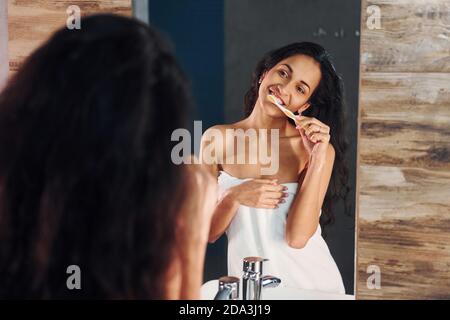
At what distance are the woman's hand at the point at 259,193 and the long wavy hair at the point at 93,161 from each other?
44cm

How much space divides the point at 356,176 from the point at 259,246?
198 millimetres

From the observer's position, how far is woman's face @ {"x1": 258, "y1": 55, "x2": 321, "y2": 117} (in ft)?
3.17

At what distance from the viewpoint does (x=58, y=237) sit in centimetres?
52

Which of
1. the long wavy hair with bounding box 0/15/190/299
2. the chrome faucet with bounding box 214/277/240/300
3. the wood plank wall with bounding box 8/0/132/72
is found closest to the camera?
the long wavy hair with bounding box 0/15/190/299

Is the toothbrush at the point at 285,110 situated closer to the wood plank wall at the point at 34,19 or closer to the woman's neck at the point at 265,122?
the woman's neck at the point at 265,122

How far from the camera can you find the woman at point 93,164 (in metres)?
0.50

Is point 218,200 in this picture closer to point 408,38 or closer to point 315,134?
point 315,134

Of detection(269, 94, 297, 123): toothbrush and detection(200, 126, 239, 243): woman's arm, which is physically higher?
detection(269, 94, 297, 123): toothbrush

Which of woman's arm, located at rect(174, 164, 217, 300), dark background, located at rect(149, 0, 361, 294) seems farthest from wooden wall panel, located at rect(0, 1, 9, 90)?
woman's arm, located at rect(174, 164, 217, 300)

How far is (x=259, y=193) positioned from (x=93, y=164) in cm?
51

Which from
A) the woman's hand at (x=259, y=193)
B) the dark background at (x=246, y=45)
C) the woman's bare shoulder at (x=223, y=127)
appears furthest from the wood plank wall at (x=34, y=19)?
the woman's hand at (x=259, y=193)

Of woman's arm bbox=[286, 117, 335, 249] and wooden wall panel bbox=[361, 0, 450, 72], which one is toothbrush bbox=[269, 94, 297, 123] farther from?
wooden wall panel bbox=[361, 0, 450, 72]
